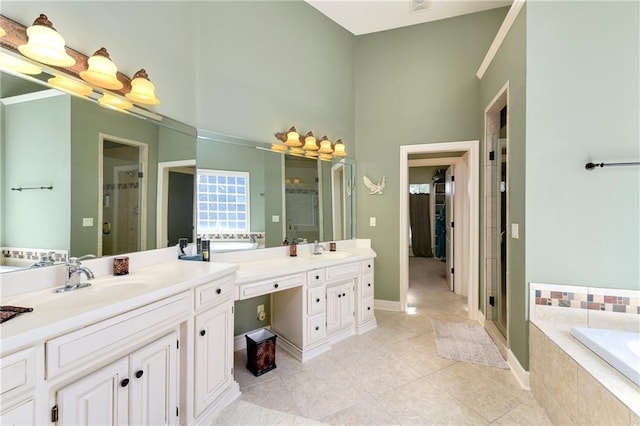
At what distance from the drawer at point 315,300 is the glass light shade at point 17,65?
212 cm

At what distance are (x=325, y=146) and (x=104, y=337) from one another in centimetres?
268

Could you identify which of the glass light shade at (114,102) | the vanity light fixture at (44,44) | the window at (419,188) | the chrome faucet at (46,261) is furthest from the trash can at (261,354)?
the window at (419,188)

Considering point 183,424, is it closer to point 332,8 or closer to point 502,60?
point 502,60

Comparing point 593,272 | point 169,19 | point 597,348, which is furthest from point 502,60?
point 169,19

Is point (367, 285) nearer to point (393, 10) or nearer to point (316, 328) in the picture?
point (316, 328)

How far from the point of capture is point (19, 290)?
125cm

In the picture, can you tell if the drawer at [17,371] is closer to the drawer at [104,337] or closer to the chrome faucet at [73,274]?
the drawer at [104,337]

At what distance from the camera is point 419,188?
8117mm

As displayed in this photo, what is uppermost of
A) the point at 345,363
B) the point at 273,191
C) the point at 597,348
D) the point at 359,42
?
the point at 359,42

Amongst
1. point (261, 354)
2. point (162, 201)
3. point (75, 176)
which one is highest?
point (75, 176)

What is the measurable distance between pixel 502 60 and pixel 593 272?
1.86 meters

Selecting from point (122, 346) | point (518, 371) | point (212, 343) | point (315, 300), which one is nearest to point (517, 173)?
point (518, 371)

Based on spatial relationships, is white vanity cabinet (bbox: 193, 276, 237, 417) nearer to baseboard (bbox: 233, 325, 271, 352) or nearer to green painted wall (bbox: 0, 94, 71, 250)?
baseboard (bbox: 233, 325, 271, 352)

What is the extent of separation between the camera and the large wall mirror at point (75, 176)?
125cm
